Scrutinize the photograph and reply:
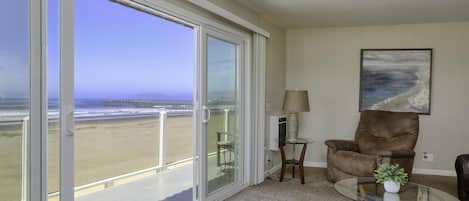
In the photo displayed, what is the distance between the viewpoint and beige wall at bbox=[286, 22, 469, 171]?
5.34 meters

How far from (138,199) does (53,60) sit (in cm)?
239

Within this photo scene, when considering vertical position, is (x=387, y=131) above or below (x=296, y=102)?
below

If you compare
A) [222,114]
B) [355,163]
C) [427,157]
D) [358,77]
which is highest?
[358,77]

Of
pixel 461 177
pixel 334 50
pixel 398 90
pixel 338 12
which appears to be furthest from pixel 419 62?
pixel 461 177

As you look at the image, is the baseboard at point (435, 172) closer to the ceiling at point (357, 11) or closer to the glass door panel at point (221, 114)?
the ceiling at point (357, 11)

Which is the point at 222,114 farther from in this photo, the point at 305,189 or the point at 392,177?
the point at 392,177

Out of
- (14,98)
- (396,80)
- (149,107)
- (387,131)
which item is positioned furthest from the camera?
(149,107)

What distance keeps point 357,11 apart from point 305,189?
2240mm

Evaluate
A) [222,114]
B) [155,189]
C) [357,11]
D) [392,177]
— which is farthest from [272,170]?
[392,177]

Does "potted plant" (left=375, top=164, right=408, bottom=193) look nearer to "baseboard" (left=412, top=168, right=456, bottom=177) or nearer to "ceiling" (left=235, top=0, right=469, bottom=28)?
"ceiling" (left=235, top=0, right=469, bottom=28)

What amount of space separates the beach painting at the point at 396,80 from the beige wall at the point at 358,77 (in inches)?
3.7

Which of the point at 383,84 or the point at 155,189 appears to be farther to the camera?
the point at 383,84

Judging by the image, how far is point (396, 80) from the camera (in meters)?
5.56

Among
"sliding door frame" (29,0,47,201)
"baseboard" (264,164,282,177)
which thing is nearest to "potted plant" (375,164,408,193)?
"baseboard" (264,164,282,177)
